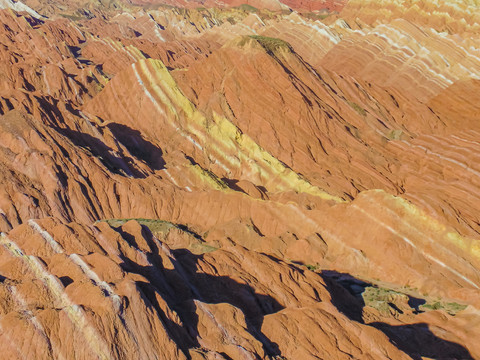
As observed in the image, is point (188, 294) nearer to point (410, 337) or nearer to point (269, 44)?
point (410, 337)

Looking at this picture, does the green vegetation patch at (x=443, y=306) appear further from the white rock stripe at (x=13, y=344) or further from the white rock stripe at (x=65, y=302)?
the white rock stripe at (x=13, y=344)

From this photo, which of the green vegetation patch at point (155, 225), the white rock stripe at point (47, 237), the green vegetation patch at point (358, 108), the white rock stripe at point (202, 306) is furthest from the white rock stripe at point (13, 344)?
the green vegetation patch at point (358, 108)

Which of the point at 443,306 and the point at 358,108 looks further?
the point at 358,108

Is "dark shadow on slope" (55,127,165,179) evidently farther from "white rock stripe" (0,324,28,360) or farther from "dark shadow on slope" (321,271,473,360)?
"white rock stripe" (0,324,28,360)

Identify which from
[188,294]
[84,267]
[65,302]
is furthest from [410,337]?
[65,302]

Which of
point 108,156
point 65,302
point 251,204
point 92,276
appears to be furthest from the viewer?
point 108,156

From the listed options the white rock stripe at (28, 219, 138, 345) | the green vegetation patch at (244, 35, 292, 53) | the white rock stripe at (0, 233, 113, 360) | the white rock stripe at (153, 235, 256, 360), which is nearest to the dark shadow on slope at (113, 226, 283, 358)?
the white rock stripe at (153, 235, 256, 360)
